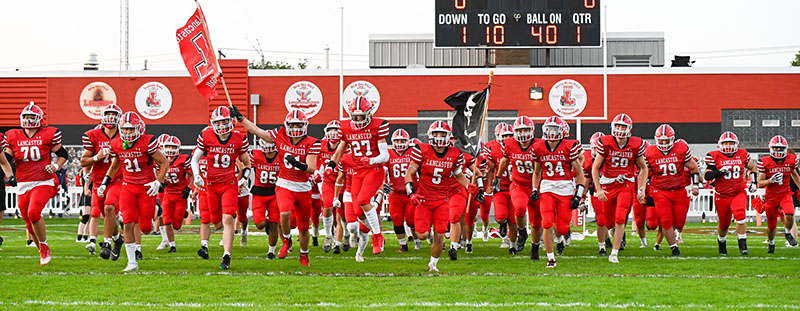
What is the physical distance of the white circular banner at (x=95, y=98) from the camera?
1170 inches

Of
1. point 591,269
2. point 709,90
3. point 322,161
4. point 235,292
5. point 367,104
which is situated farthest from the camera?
point 709,90

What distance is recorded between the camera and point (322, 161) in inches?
526

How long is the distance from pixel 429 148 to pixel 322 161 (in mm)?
2597

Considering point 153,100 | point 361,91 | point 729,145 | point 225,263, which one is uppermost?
point 361,91

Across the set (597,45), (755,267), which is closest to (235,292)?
(755,267)

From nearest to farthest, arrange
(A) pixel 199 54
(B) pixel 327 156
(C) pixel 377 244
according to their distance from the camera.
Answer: (C) pixel 377 244, (A) pixel 199 54, (B) pixel 327 156

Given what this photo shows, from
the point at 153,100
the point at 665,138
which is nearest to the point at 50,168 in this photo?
the point at 665,138

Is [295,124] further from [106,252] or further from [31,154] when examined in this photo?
[31,154]

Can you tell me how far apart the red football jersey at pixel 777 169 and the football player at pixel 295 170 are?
6691 mm

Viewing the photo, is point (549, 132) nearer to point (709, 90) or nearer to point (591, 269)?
point (591, 269)

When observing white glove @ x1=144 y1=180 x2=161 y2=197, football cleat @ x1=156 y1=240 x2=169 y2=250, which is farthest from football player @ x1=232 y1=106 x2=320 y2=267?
football cleat @ x1=156 y1=240 x2=169 y2=250

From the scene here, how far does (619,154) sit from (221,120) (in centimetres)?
518

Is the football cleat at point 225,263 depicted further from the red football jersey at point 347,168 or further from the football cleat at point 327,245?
the football cleat at point 327,245

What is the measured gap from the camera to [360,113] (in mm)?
11008
